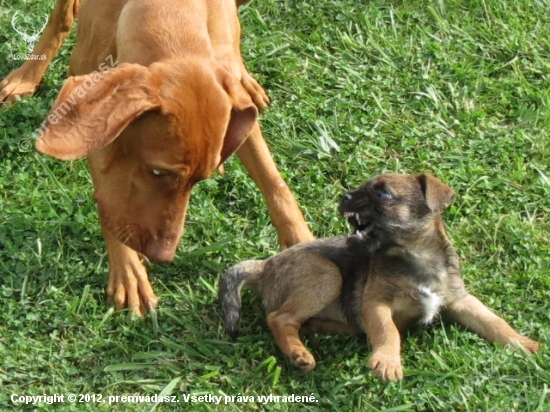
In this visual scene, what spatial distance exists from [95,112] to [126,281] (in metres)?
1.34

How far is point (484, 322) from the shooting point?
4957 mm

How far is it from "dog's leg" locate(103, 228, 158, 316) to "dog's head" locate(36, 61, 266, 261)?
579 millimetres

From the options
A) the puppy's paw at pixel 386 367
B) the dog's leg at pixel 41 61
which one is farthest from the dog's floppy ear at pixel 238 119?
the dog's leg at pixel 41 61

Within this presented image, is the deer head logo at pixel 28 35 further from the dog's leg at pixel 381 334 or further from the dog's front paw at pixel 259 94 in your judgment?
the dog's leg at pixel 381 334

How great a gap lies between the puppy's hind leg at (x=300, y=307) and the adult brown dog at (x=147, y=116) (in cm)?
71

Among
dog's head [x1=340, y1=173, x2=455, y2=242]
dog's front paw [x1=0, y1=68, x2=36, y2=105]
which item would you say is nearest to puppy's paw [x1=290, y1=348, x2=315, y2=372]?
dog's head [x1=340, y1=173, x2=455, y2=242]

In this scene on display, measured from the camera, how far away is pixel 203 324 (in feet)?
16.7

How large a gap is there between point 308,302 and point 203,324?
1.94 feet

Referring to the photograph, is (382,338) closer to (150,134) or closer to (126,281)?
(126,281)

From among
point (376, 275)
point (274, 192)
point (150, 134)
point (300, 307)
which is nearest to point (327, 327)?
point (300, 307)

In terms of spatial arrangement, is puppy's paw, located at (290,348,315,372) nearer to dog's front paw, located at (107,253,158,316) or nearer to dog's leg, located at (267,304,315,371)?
dog's leg, located at (267,304,315,371)

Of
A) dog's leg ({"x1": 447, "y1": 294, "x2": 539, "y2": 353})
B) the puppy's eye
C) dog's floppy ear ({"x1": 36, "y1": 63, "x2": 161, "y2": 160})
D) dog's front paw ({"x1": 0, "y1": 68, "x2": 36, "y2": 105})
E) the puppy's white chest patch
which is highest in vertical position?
dog's floppy ear ({"x1": 36, "y1": 63, "x2": 161, "y2": 160})

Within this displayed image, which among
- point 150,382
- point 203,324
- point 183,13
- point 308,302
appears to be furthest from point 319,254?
point 183,13

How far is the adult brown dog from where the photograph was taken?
161 inches
